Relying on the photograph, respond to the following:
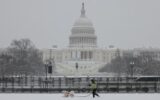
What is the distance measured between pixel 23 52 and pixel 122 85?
165 ft

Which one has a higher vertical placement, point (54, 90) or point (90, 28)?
point (90, 28)

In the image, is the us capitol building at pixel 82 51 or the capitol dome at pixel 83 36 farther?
the capitol dome at pixel 83 36

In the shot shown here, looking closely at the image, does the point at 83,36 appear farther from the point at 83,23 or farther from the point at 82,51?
the point at 83,23

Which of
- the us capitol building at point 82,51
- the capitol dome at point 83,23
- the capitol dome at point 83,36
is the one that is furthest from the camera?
the capitol dome at point 83,23

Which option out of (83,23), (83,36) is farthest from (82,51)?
(83,23)

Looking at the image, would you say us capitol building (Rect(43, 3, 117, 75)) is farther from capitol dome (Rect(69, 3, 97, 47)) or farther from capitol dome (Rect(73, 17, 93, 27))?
capitol dome (Rect(73, 17, 93, 27))

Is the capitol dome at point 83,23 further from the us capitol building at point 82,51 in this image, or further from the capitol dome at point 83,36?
the us capitol building at point 82,51

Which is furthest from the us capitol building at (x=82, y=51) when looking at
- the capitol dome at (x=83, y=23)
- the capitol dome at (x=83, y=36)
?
the capitol dome at (x=83, y=23)

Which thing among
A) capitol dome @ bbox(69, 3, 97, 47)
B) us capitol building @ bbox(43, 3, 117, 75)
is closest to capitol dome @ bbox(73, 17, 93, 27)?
capitol dome @ bbox(69, 3, 97, 47)

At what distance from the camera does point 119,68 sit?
340ft

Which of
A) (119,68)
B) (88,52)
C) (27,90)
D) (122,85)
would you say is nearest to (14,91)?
(27,90)

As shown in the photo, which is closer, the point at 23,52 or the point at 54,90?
the point at 54,90

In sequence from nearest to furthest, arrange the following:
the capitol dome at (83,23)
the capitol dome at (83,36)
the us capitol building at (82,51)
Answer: the us capitol building at (82,51) → the capitol dome at (83,36) → the capitol dome at (83,23)

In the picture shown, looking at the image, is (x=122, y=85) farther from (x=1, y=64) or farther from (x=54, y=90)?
(x=1, y=64)
